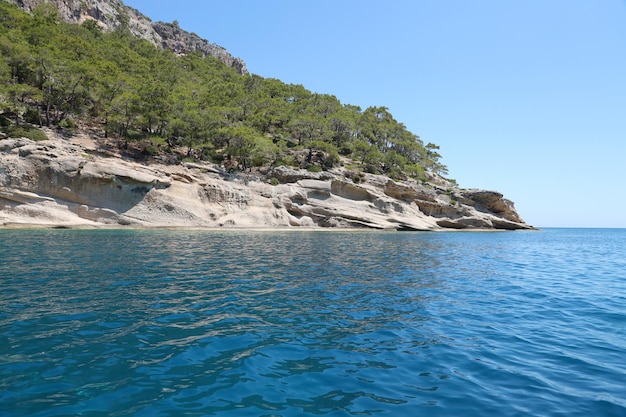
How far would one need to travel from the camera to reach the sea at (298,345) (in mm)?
5344

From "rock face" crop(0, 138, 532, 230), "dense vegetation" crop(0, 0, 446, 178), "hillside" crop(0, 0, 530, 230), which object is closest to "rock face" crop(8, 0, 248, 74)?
"dense vegetation" crop(0, 0, 446, 178)

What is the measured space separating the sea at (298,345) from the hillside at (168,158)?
2592 cm

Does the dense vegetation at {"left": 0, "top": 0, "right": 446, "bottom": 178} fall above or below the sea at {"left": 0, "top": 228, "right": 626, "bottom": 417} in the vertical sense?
above

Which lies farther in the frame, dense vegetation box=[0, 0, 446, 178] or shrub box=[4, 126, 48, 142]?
dense vegetation box=[0, 0, 446, 178]

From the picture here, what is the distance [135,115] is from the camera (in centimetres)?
5316

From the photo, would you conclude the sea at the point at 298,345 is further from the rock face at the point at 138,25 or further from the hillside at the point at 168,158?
the rock face at the point at 138,25

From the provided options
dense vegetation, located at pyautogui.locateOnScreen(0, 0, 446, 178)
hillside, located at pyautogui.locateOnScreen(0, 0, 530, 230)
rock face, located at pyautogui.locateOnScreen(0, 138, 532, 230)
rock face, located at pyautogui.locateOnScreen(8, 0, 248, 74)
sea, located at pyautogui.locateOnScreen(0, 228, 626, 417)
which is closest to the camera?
sea, located at pyautogui.locateOnScreen(0, 228, 626, 417)

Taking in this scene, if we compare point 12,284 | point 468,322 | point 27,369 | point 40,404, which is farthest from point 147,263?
point 468,322

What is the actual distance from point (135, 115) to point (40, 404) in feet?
183

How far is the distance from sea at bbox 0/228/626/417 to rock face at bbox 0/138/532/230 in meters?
25.2

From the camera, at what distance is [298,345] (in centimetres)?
771

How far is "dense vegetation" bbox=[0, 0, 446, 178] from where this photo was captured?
50.4 metres

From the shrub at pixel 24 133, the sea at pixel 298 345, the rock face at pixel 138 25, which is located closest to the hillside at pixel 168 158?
the shrub at pixel 24 133

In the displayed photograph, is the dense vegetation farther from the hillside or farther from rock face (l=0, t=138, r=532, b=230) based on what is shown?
rock face (l=0, t=138, r=532, b=230)
